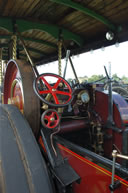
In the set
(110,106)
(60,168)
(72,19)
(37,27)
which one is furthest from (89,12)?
(60,168)

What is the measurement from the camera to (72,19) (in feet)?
8.04

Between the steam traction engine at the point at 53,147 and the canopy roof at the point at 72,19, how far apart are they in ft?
2.85

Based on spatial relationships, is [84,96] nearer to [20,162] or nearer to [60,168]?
[60,168]

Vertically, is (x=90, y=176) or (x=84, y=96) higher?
(x=84, y=96)

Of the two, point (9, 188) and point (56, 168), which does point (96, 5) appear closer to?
point (56, 168)

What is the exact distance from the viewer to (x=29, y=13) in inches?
90.8

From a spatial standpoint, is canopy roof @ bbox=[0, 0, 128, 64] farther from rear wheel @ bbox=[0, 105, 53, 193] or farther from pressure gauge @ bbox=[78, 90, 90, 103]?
rear wheel @ bbox=[0, 105, 53, 193]

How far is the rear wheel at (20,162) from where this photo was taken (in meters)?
0.89

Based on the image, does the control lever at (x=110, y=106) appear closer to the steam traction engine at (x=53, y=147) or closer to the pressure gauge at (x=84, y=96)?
the steam traction engine at (x=53, y=147)

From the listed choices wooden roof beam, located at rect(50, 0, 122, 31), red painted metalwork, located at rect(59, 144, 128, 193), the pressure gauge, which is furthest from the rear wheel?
wooden roof beam, located at rect(50, 0, 122, 31)

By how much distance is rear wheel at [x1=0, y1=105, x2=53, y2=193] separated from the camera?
2.91 feet

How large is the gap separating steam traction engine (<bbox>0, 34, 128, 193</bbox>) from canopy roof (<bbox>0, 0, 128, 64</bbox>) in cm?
87

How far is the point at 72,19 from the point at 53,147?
2.04m

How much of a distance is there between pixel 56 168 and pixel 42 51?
3450 millimetres
